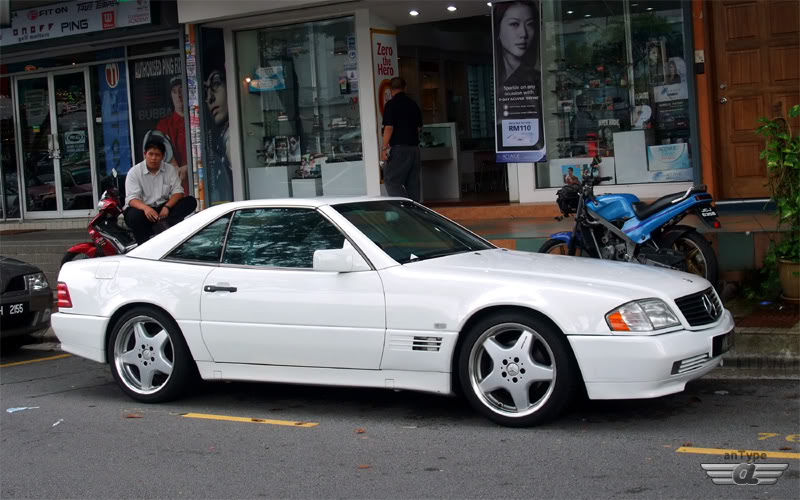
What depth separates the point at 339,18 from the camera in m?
14.5

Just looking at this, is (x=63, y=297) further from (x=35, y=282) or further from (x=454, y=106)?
(x=454, y=106)

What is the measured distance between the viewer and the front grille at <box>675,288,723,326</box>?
19.0ft

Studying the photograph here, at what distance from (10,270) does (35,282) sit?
0.88 ft

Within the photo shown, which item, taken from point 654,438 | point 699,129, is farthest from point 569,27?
point 654,438

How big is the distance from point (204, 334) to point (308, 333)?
85 cm

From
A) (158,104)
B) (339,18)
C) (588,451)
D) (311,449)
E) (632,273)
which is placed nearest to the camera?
(588,451)

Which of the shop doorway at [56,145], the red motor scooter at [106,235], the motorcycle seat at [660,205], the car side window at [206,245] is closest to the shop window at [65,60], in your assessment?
the shop doorway at [56,145]

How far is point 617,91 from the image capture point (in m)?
12.9

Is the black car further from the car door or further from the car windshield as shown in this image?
the car windshield

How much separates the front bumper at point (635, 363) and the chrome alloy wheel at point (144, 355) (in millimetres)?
2991

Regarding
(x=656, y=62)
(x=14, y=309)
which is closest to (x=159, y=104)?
(x=14, y=309)

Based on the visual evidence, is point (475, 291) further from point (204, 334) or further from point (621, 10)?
point (621, 10)

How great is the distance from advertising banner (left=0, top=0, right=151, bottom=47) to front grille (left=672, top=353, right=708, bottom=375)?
11.6m

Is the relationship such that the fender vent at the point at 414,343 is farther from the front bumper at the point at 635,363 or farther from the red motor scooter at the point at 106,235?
→ the red motor scooter at the point at 106,235
